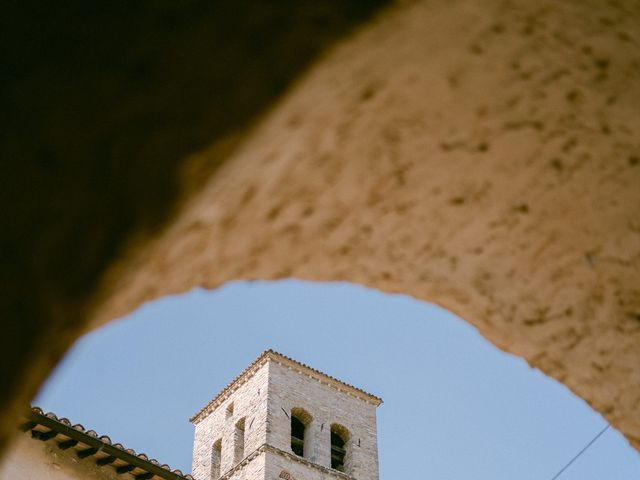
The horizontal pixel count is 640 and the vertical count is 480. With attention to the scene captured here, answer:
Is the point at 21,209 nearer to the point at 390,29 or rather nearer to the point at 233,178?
the point at 233,178

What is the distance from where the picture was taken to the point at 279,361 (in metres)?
25.0

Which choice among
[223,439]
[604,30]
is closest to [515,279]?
[604,30]

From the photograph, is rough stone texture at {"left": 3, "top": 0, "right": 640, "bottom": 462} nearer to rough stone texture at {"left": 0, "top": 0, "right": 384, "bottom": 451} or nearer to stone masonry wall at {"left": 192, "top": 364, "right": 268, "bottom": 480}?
rough stone texture at {"left": 0, "top": 0, "right": 384, "bottom": 451}

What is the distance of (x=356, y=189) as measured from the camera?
7.84 feet

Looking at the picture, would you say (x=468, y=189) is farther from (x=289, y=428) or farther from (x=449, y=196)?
(x=289, y=428)

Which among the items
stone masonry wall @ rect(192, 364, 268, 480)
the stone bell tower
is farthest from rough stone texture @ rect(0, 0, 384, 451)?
stone masonry wall @ rect(192, 364, 268, 480)

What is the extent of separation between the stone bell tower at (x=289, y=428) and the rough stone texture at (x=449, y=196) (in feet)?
68.6

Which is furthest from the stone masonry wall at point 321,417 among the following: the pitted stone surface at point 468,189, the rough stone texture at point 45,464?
the pitted stone surface at point 468,189

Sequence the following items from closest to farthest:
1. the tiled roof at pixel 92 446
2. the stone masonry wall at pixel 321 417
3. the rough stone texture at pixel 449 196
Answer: the rough stone texture at pixel 449 196 → the tiled roof at pixel 92 446 → the stone masonry wall at pixel 321 417

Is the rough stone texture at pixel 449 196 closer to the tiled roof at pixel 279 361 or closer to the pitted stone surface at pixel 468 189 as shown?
the pitted stone surface at pixel 468 189

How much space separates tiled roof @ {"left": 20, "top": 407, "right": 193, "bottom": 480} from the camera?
10320 millimetres

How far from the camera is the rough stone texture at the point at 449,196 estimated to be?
181cm

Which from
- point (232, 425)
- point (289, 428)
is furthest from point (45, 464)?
point (232, 425)

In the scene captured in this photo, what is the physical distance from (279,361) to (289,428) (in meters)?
2.04
